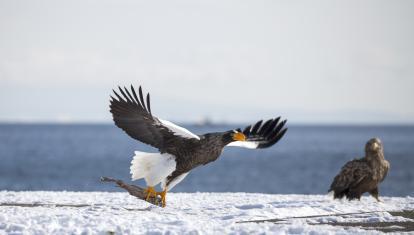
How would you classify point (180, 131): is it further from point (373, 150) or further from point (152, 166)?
point (373, 150)

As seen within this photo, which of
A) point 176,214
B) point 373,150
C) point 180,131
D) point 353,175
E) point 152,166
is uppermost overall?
point 373,150

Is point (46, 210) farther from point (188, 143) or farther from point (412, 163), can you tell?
point (412, 163)

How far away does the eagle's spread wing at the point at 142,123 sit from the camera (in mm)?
9938

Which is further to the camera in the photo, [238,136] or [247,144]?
[247,144]

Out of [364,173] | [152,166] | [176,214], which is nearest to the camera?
[176,214]

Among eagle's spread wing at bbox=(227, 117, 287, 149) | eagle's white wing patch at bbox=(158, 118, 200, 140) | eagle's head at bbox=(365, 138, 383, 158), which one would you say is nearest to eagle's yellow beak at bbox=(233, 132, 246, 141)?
eagle's white wing patch at bbox=(158, 118, 200, 140)

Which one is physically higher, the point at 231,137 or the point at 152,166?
the point at 231,137

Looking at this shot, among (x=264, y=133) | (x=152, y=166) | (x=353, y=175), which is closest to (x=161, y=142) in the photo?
(x=152, y=166)

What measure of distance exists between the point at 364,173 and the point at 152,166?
3.93 meters

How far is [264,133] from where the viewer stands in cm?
1165

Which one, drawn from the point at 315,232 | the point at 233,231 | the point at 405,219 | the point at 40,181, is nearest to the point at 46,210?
the point at 233,231

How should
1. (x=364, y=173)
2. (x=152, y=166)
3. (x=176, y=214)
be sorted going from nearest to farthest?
(x=176, y=214) → (x=152, y=166) → (x=364, y=173)

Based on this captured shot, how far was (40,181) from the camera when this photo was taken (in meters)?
42.2

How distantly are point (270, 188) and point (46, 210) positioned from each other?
3053 centimetres
